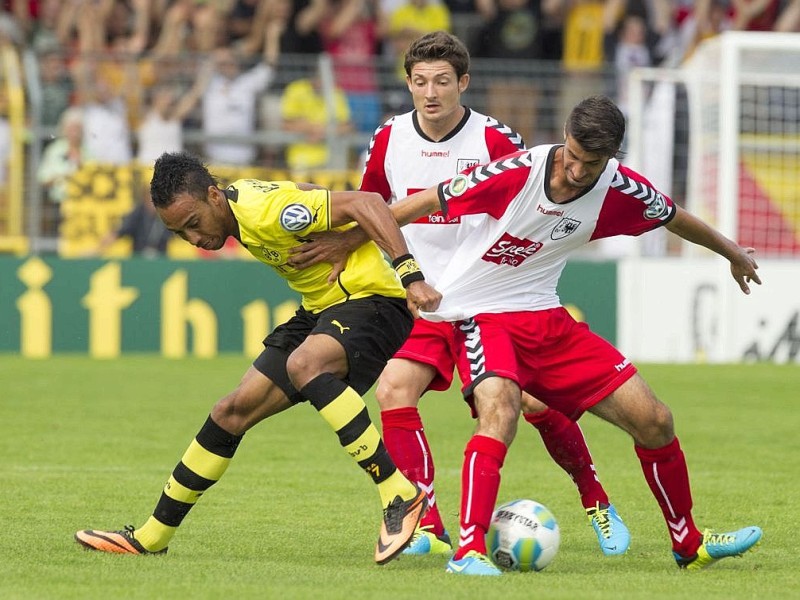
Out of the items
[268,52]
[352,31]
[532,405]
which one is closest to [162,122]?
[268,52]

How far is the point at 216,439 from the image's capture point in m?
6.46

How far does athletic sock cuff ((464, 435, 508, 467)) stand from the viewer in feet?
19.6

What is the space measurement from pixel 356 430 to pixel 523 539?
2.60ft

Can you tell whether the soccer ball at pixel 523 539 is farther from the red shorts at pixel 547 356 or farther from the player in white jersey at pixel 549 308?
the red shorts at pixel 547 356

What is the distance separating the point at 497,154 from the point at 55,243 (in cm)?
1047

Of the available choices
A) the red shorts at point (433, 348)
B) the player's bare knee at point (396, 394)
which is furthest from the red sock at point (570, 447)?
the player's bare knee at point (396, 394)

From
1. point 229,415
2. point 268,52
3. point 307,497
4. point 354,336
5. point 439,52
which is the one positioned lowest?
point 307,497

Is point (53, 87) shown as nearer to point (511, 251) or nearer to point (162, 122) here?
point (162, 122)

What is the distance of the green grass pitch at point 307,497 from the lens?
5.70m

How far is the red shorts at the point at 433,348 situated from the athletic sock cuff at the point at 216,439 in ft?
2.85

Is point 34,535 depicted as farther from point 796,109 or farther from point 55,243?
point 796,109

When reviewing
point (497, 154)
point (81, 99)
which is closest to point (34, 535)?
point (497, 154)

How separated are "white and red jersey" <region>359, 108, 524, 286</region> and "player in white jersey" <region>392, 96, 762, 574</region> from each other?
0.73 meters

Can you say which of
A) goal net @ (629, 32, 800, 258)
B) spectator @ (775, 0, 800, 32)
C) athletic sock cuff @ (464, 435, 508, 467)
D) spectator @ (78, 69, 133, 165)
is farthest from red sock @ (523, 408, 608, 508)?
spectator @ (775, 0, 800, 32)
